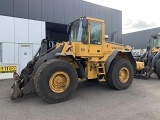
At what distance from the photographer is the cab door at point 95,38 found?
21.9 feet

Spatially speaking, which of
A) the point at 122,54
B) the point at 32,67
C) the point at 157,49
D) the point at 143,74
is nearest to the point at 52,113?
the point at 32,67

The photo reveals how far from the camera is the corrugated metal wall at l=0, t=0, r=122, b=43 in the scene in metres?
11.4

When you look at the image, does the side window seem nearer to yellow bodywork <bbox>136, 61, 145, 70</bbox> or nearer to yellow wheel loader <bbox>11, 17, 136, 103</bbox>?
yellow wheel loader <bbox>11, 17, 136, 103</bbox>

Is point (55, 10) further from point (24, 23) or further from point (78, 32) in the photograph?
point (78, 32)

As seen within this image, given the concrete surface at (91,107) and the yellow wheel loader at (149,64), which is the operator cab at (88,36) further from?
the yellow wheel loader at (149,64)

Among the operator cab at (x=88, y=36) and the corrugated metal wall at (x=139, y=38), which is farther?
the corrugated metal wall at (x=139, y=38)

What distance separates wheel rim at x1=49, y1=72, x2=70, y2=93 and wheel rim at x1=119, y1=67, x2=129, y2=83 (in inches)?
99.7

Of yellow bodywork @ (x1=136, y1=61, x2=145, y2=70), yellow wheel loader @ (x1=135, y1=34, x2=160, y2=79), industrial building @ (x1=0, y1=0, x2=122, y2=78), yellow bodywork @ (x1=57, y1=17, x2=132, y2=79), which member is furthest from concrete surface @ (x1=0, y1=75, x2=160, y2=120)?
industrial building @ (x1=0, y1=0, x2=122, y2=78)

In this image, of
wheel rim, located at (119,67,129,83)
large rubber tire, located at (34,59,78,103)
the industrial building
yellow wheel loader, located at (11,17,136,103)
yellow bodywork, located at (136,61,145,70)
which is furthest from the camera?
the industrial building

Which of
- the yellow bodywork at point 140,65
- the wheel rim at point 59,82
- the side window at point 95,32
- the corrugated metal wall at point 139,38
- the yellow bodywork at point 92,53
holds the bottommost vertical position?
the wheel rim at point 59,82

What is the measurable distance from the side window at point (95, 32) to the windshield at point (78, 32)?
32 centimetres

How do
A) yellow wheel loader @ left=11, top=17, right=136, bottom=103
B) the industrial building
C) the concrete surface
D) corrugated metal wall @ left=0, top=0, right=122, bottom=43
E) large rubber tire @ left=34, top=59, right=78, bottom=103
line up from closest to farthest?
the concrete surface
large rubber tire @ left=34, top=59, right=78, bottom=103
yellow wheel loader @ left=11, top=17, right=136, bottom=103
the industrial building
corrugated metal wall @ left=0, top=0, right=122, bottom=43

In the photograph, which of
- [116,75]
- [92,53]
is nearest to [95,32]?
[92,53]

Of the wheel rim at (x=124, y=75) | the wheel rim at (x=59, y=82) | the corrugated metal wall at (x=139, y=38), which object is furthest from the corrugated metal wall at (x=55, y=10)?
the corrugated metal wall at (x=139, y=38)
